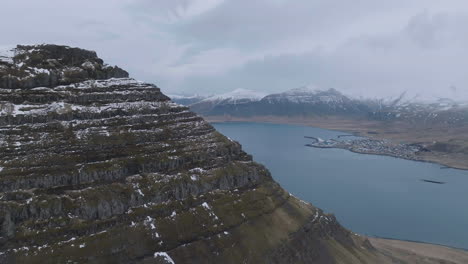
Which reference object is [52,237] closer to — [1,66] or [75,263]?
[75,263]

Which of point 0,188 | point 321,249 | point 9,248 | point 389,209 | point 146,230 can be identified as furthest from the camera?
point 389,209

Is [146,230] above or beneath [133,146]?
beneath

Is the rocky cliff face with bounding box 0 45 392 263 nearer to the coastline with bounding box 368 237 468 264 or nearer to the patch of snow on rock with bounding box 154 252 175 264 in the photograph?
the patch of snow on rock with bounding box 154 252 175 264

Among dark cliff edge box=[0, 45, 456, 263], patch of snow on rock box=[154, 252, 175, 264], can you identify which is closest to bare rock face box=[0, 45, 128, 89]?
dark cliff edge box=[0, 45, 456, 263]

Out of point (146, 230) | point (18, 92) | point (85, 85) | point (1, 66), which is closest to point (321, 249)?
point (146, 230)

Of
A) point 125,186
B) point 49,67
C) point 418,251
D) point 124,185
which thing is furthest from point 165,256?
point 418,251

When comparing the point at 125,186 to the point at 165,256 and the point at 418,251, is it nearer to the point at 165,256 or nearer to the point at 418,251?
the point at 165,256
